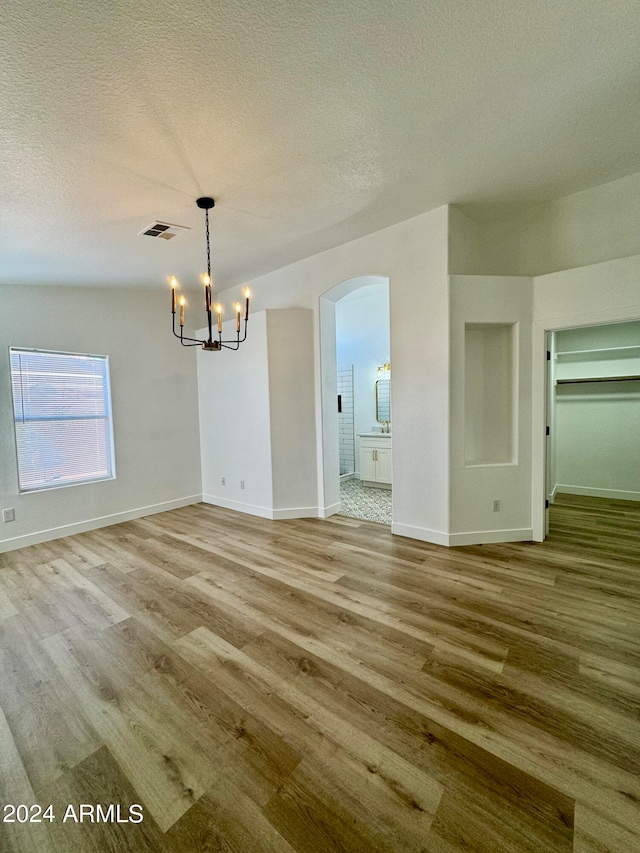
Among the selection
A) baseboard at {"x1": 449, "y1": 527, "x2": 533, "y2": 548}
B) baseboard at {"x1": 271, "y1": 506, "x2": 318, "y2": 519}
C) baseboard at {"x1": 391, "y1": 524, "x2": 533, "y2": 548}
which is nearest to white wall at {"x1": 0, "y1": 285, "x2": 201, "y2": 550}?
baseboard at {"x1": 271, "y1": 506, "x2": 318, "y2": 519}

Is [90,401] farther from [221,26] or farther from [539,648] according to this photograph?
[539,648]

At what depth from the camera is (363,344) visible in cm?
685

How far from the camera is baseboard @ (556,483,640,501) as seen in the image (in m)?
4.82

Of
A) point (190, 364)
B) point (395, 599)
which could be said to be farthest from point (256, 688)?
point (190, 364)

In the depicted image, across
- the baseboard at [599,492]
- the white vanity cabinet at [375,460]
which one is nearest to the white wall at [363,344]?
the white vanity cabinet at [375,460]

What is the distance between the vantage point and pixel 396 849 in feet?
3.79

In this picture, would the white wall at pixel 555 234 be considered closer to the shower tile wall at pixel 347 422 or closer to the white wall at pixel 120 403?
the shower tile wall at pixel 347 422

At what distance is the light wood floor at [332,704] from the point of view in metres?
1.25

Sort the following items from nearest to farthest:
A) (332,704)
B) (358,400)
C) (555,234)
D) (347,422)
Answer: (332,704)
(555,234)
(358,400)
(347,422)

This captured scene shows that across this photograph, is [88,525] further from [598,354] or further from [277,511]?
[598,354]

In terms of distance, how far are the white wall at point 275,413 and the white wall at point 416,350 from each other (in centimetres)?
90

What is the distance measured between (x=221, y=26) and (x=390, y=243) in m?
2.45

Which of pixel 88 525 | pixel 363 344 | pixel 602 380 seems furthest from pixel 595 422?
pixel 88 525

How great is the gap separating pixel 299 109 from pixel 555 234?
2851mm
